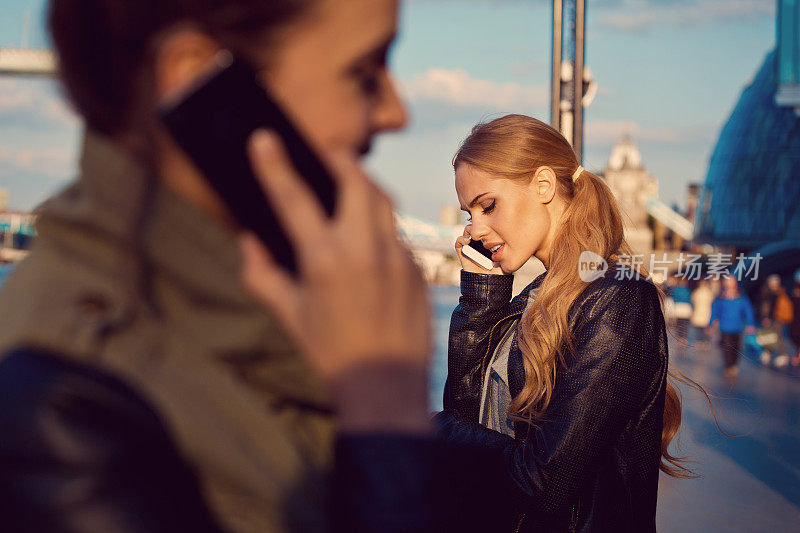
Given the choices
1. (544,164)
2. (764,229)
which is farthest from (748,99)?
(544,164)

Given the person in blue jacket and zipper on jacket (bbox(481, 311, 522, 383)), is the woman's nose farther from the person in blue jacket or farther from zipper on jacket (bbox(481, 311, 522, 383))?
the person in blue jacket

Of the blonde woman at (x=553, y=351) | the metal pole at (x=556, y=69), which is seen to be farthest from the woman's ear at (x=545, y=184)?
the metal pole at (x=556, y=69)

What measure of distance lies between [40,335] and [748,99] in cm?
6140

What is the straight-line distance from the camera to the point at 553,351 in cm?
215

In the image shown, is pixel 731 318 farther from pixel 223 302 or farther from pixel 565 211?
pixel 223 302

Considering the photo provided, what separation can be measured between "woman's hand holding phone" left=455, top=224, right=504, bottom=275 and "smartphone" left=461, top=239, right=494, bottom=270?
0.04 feet

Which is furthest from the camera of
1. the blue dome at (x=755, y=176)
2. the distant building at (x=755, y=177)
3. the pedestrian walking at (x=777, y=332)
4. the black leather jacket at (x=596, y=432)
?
the blue dome at (x=755, y=176)

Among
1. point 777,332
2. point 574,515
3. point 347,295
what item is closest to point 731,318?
point 777,332

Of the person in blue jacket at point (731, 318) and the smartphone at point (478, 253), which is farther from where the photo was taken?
the person in blue jacket at point (731, 318)

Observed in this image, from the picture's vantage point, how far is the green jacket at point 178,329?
76 cm

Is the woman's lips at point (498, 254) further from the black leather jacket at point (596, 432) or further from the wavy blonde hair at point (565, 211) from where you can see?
the black leather jacket at point (596, 432)

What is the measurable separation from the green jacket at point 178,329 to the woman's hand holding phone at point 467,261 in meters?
1.80

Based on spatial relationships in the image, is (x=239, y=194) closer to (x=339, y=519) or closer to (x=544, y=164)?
(x=339, y=519)

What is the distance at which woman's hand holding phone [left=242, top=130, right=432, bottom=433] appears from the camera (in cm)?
83
